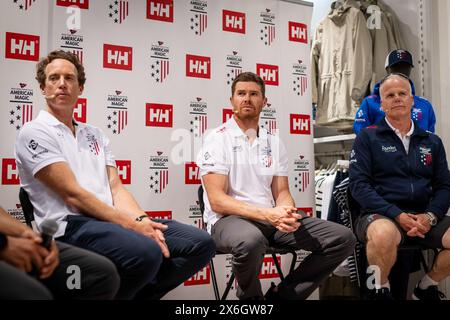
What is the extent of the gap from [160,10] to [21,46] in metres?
0.90

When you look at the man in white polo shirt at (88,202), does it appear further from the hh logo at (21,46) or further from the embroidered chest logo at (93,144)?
the hh logo at (21,46)

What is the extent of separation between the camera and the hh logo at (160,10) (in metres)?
3.02

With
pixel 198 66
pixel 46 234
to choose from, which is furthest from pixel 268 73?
pixel 46 234

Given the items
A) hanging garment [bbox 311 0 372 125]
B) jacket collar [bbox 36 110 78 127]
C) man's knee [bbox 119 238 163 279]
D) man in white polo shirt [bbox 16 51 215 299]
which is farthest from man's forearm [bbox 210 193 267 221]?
hanging garment [bbox 311 0 372 125]

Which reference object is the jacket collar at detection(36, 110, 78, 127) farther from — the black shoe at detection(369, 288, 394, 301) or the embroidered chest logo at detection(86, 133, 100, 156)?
the black shoe at detection(369, 288, 394, 301)

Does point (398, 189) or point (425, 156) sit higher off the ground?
point (425, 156)

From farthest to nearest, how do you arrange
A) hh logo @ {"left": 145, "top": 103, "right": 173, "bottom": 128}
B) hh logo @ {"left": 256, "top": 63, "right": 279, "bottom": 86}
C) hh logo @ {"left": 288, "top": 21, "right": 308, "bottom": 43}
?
hh logo @ {"left": 288, "top": 21, "right": 308, "bottom": 43}, hh logo @ {"left": 256, "top": 63, "right": 279, "bottom": 86}, hh logo @ {"left": 145, "top": 103, "right": 173, "bottom": 128}

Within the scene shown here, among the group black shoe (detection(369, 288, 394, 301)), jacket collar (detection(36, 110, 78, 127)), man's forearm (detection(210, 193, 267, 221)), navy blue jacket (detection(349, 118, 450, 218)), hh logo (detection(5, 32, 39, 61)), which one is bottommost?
black shoe (detection(369, 288, 394, 301))

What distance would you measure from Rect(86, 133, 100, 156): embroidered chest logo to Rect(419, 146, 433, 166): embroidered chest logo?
1.87m

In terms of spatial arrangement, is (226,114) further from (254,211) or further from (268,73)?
(254,211)

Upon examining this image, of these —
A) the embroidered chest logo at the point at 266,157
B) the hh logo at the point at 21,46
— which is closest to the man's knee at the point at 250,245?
the embroidered chest logo at the point at 266,157

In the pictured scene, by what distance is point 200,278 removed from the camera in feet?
10.0

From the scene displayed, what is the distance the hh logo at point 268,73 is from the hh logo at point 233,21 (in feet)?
0.95

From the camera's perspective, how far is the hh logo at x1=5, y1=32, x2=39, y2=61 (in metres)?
2.61
